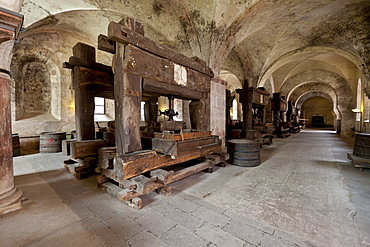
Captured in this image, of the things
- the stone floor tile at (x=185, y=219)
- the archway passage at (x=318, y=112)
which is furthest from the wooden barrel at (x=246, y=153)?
the archway passage at (x=318, y=112)

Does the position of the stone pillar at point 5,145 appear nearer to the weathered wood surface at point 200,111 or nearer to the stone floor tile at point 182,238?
the stone floor tile at point 182,238

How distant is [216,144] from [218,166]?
0.85m

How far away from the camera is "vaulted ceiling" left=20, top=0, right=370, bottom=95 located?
5.50 m

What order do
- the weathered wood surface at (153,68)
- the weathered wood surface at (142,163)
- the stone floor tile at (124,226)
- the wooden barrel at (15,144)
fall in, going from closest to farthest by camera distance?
the stone floor tile at (124,226)
the weathered wood surface at (142,163)
the weathered wood surface at (153,68)
the wooden barrel at (15,144)

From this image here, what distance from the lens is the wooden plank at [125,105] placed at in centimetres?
258

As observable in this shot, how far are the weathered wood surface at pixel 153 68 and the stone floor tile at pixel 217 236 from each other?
2.52 metres

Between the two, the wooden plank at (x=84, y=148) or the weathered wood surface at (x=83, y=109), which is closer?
the wooden plank at (x=84, y=148)

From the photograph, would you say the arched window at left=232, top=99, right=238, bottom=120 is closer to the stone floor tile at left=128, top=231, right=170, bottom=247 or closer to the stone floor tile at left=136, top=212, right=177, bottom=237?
the stone floor tile at left=136, top=212, right=177, bottom=237

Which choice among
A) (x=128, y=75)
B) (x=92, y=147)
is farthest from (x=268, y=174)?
(x=92, y=147)

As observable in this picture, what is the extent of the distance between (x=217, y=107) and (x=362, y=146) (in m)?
4.35

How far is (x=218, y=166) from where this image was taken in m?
4.55

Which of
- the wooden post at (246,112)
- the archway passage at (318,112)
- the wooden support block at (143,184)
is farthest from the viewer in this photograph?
the archway passage at (318,112)

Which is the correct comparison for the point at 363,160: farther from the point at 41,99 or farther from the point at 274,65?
the point at 41,99

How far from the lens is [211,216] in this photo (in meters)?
2.18
